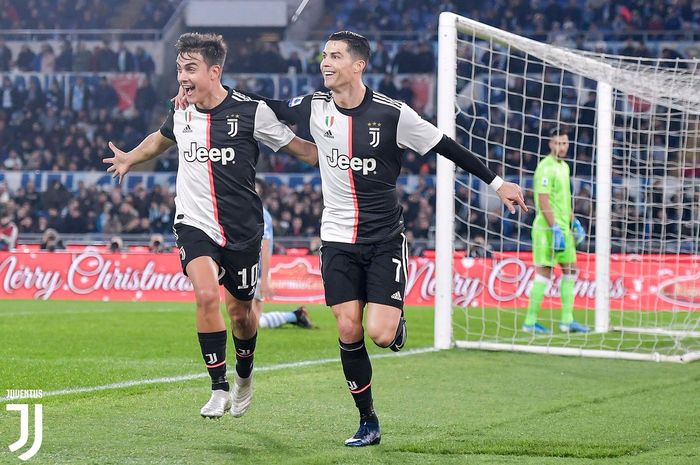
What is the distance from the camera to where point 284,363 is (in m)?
9.56

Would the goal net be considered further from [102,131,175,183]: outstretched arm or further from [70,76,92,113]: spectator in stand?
[70,76,92,113]: spectator in stand

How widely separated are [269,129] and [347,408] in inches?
72.1

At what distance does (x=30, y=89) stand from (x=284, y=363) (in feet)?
71.9

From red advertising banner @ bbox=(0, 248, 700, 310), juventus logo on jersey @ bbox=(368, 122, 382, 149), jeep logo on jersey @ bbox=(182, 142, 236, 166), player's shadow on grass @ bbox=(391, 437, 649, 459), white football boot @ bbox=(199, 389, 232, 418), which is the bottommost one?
red advertising banner @ bbox=(0, 248, 700, 310)

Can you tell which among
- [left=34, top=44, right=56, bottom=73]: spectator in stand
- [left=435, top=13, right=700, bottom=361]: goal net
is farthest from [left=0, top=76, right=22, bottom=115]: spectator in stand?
[left=435, top=13, right=700, bottom=361]: goal net

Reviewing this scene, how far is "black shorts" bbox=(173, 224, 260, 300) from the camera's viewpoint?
612 centimetres

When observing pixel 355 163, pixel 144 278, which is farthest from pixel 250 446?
pixel 144 278

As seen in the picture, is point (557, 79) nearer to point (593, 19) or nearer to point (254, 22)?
point (593, 19)

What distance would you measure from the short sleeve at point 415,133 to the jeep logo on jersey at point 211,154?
3.06 ft

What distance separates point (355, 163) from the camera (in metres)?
5.93

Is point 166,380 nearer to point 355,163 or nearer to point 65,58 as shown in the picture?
point 355,163

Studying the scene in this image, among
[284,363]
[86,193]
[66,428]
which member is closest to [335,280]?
[66,428]

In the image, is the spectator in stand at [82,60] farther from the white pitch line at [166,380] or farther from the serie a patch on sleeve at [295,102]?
the serie a patch on sleeve at [295,102]

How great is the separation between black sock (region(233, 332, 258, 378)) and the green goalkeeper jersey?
6.31m
